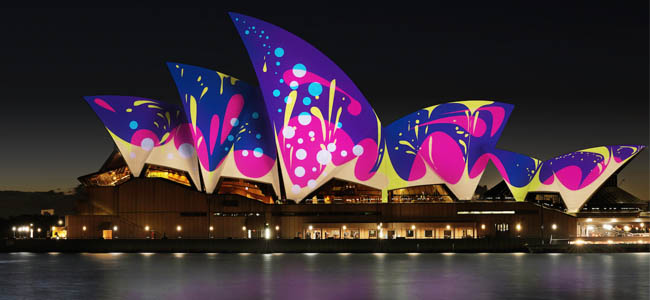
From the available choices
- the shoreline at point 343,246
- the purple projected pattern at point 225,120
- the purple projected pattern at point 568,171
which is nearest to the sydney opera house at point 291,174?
the purple projected pattern at point 225,120

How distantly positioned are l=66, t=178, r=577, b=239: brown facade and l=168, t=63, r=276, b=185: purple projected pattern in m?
3.70

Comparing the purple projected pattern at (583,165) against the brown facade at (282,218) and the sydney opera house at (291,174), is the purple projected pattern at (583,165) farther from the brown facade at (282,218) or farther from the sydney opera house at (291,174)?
the brown facade at (282,218)

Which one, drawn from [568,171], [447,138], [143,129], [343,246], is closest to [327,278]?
[343,246]

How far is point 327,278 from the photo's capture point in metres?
49.0

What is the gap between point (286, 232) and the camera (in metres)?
80.6

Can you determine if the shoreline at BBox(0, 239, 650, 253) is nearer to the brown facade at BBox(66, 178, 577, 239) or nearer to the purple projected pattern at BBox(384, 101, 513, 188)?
Answer: the brown facade at BBox(66, 178, 577, 239)

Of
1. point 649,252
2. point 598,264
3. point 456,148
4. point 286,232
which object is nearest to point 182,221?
point 286,232

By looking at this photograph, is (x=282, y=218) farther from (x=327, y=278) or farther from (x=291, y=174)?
(x=327, y=278)

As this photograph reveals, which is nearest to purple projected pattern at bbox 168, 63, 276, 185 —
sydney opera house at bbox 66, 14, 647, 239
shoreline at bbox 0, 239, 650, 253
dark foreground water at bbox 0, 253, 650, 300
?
sydney opera house at bbox 66, 14, 647, 239

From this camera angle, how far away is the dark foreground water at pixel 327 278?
4141 cm

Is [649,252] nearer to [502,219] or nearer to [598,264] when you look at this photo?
[502,219]

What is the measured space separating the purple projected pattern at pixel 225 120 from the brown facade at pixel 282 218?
3.70 meters

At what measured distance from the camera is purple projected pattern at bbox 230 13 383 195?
72.3 meters

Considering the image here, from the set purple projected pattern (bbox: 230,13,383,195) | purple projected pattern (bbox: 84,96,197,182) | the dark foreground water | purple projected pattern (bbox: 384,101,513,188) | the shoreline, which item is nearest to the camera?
the dark foreground water
